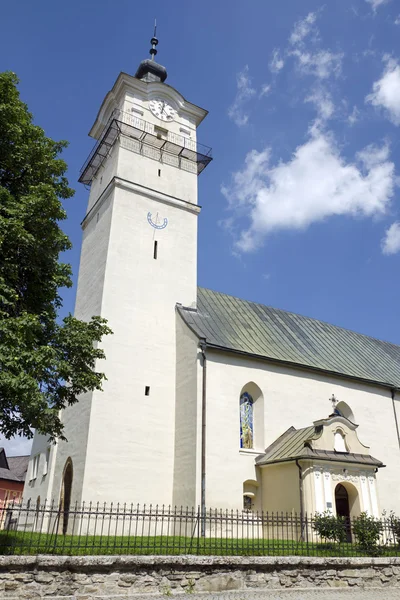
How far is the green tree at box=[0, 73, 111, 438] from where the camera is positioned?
1050cm

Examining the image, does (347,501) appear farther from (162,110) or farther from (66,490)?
(162,110)

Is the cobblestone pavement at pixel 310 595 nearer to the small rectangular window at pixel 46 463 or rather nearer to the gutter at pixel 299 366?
the gutter at pixel 299 366

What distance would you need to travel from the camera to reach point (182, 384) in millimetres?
18938

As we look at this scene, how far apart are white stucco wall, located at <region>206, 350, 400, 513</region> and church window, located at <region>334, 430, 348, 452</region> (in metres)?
2.31

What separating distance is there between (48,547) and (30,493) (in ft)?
43.1

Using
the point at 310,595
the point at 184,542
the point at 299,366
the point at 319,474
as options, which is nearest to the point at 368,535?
the point at 310,595

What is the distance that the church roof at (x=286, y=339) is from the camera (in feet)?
68.0

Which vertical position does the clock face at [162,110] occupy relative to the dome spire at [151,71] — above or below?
below

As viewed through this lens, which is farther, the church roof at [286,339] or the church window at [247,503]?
the church roof at [286,339]

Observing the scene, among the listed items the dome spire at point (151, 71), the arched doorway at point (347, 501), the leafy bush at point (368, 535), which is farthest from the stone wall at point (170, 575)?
the dome spire at point (151, 71)

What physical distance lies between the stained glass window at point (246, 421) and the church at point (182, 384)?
0.06 m

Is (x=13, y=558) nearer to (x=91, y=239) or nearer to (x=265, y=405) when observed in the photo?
(x=265, y=405)

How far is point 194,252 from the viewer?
2255cm

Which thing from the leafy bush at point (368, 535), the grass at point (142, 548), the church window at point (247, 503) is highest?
the church window at point (247, 503)
